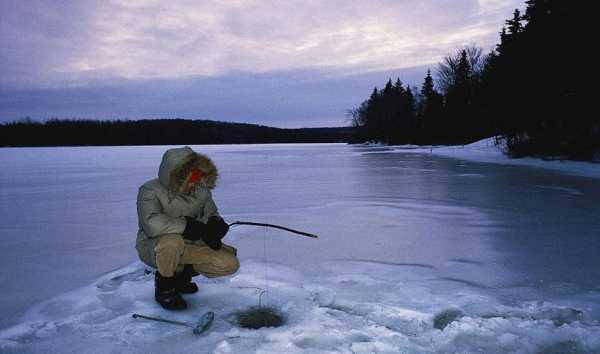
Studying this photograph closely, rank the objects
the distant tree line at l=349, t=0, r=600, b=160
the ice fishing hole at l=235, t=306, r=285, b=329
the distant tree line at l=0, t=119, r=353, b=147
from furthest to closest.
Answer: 1. the distant tree line at l=0, t=119, r=353, b=147
2. the distant tree line at l=349, t=0, r=600, b=160
3. the ice fishing hole at l=235, t=306, r=285, b=329

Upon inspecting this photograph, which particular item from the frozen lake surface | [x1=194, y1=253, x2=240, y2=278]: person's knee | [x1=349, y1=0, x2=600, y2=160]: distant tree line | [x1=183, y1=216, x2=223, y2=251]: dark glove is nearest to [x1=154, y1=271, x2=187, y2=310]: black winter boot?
the frozen lake surface

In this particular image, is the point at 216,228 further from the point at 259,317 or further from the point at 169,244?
the point at 259,317

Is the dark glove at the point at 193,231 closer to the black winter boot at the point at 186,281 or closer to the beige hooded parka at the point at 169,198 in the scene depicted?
the beige hooded parka at the point at 169,198

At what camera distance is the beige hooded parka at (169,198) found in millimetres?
2908

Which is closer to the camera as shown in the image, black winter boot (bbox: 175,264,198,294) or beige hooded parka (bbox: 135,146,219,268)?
beige hooded parka (bbox: 135,146,219,268)

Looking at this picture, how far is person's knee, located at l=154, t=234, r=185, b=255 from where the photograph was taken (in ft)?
9.52

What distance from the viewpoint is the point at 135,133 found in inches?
4237

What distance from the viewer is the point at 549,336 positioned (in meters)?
2.61

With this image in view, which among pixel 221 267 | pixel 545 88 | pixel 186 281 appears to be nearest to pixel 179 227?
pixel 221 267

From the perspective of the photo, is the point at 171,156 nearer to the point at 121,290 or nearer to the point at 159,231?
the point at 159,231

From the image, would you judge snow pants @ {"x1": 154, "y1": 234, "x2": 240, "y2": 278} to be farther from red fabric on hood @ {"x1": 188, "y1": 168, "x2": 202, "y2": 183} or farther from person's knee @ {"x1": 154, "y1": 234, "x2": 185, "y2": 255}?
red fabric on hood @ {"x1": 188, "y1": 168, "x2": 202, "y2": 183}

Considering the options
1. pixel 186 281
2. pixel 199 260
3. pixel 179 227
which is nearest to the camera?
pixel 179 227

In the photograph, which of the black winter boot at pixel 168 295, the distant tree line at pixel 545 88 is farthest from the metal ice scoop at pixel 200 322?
the distant tree line at pixel 545 88

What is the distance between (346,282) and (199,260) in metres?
1.35
